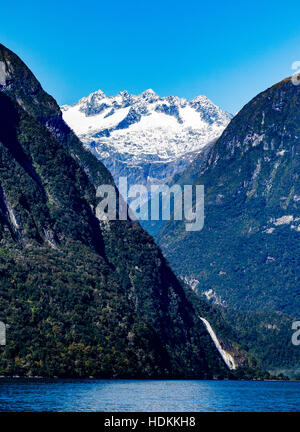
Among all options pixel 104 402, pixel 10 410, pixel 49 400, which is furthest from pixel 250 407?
pixel 10 410
